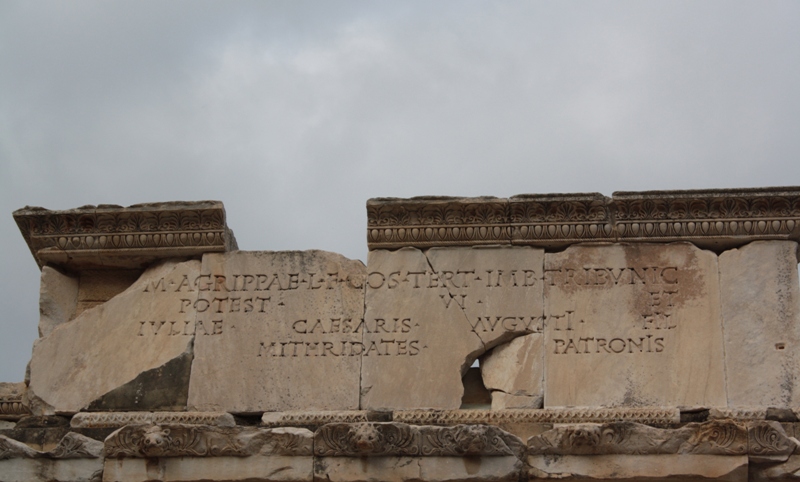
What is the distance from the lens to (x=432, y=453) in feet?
31.9

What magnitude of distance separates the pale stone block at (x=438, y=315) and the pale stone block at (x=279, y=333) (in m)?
0.16

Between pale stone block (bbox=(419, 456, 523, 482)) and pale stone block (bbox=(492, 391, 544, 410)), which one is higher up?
pale stone block (bbox=(492, 391, 544, 410))

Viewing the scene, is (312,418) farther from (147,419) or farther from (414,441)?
(147,419)

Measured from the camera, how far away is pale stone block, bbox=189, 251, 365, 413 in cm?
1070

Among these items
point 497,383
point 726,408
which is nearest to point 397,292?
point 497,383

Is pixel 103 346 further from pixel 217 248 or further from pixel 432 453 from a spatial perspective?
pixel 432 453

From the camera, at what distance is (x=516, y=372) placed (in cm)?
1055

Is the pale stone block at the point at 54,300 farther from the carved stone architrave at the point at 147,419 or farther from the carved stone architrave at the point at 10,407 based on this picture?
the carved stone architrave at the point at 147,419

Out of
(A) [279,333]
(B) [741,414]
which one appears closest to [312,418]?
(A) [279,333]

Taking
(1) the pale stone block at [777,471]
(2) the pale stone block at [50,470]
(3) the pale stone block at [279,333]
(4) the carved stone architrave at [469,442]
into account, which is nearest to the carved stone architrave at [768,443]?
(1) the pale stone block at [777,471]

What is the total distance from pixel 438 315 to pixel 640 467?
2.00 meters

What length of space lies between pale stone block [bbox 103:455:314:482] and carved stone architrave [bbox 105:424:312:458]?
40 millimetres

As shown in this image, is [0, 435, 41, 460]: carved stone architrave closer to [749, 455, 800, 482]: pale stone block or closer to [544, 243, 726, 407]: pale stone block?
[544, 243, 726, 407]: pale stone block

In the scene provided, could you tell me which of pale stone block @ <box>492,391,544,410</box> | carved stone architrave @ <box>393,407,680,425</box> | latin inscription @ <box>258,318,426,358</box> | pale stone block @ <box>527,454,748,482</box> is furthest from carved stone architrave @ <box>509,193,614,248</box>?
pale stone block @ <box>527,454,748,482</box>
